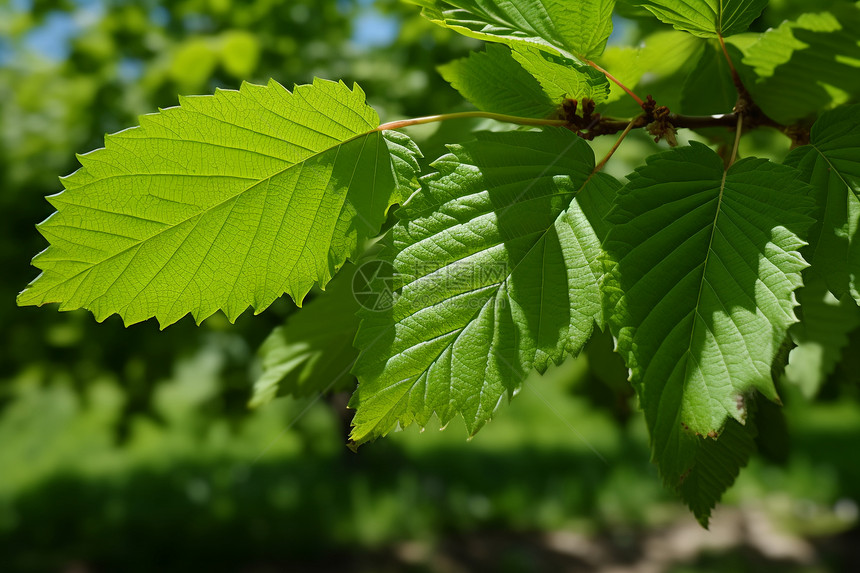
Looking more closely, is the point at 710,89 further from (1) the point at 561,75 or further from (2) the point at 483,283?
(2) the point at 483,283

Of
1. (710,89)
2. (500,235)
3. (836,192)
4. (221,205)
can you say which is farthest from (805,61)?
(221,205)

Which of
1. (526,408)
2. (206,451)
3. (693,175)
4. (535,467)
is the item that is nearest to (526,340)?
(693,175)

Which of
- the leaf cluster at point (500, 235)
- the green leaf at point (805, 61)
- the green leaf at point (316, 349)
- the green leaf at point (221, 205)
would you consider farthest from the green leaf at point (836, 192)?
the green leaf at point (316, 349)

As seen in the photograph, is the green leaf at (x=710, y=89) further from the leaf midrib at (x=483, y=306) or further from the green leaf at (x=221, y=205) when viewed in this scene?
the green leaf at (x=221, y=205)

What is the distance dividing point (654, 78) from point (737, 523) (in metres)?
6.98

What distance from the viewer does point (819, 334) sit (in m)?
1.11

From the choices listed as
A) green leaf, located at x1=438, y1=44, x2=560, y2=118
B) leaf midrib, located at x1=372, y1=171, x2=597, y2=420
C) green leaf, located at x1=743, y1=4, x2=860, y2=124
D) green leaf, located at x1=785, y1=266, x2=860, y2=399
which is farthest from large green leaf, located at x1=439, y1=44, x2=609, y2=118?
green leaf, located at x1=785, y1=266, x2=860, y2=399

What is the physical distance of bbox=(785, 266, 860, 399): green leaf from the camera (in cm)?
100

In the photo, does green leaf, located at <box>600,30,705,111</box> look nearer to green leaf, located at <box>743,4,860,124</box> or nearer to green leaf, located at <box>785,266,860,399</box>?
green leaf, located at <box>743,4,860,124</box>

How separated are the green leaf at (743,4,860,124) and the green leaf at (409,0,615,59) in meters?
0.31

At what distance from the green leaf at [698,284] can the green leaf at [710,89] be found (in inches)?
14.6

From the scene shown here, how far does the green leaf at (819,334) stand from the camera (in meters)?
1.00

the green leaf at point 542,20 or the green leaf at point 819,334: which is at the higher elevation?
the green leaf at point 542,20

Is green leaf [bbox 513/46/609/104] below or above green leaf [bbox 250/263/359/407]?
above
